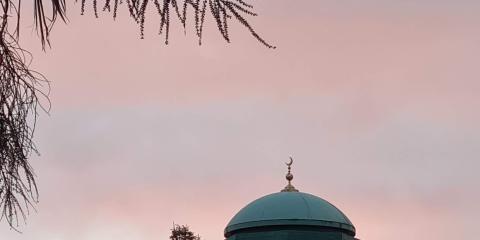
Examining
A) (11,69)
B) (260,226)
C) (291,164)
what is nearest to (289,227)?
(260,226)

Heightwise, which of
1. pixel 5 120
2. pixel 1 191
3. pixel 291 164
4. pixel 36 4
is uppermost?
pixel 291 164

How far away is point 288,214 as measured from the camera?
3109cm

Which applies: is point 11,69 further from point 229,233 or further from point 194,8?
point 229,233

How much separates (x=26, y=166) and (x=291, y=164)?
31248 millimetres

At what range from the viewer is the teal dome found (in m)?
31.0

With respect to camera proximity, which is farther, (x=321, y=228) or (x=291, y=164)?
(x=291, y=164)

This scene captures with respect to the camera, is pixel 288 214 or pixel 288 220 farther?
pixel 288 214

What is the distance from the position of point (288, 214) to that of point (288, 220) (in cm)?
23

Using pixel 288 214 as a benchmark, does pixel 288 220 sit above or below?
below

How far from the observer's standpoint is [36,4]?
Answer: 15.3 feet

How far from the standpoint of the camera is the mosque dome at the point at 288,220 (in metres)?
31.0

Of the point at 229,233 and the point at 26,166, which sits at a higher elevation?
the point at 229,233

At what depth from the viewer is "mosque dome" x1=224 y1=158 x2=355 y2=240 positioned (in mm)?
31047

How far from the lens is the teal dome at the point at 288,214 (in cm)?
3105
